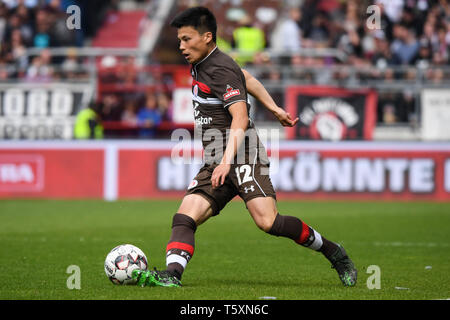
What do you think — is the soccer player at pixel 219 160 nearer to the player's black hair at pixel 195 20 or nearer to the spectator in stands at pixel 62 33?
the player's black hair at pixel 195 20

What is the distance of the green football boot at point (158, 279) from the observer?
21.8 feet

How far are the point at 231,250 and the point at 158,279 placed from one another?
353 centimetres

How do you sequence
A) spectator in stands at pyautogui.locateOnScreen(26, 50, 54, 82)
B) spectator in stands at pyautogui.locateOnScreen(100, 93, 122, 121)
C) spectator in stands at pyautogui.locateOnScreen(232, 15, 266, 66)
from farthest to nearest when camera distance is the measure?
spectator in stands at pyautogui.locateOnScreen(232, 15, 266, 66) → spectator in stands at pyautogui.locateOnScreen(26, 50, 54, 82) → spectator in stands at pyautogui.locateOnScreen(100, 93, 122, 121)

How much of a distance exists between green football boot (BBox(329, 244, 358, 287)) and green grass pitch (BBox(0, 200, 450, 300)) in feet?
0.26

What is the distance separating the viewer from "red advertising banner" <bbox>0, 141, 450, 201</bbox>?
57.3 feet

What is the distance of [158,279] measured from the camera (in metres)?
6.66

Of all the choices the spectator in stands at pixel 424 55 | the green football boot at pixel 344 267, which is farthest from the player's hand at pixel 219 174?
the spectator in stands at pixel 424 55

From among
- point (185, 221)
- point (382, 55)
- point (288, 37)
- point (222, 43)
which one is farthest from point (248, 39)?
point (185, 221)

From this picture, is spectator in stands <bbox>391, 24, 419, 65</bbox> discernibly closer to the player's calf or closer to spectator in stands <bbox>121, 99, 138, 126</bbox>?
spectator in stands <bbox>121, 99, 138, 126</bbox>

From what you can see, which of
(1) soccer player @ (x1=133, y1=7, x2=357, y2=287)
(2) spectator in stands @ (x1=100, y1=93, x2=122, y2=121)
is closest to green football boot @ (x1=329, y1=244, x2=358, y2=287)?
(1) soccer player @ (x1=133, y1=7, x2=357, y2=287)

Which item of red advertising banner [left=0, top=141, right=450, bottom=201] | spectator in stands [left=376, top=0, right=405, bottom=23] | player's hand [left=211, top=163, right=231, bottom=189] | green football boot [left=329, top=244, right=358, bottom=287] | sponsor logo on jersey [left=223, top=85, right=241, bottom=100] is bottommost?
red advertising banner [left=0, top=141, right=450, bottom=201]

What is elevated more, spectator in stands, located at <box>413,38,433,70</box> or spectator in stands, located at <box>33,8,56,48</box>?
spectator in stands, located at <box>33,8,56,48</box>

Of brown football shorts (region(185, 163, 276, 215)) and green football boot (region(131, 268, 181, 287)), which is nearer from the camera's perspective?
green football boot (region(131, 268, 181, 287))
